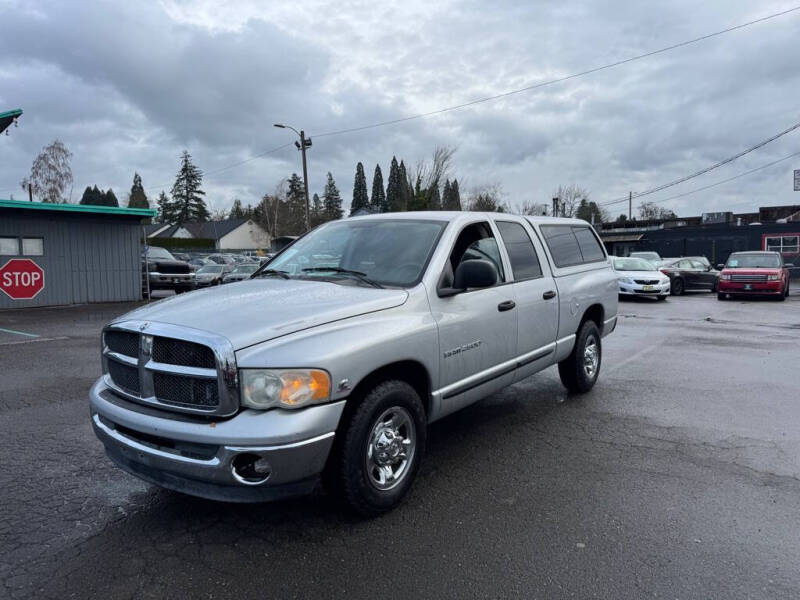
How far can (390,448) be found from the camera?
337cm

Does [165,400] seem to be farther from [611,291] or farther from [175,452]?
[611,291]

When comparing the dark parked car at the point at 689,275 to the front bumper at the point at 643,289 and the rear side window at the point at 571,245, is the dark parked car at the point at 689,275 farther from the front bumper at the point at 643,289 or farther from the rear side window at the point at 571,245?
the rear side window at the point at 571,245

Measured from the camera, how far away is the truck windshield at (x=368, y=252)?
3.98 meters

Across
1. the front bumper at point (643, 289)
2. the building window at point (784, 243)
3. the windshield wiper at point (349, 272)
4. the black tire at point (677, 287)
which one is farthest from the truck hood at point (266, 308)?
the building window at point (784, 243)

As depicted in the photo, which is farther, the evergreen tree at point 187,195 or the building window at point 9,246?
the evergreen tree at point 187,195

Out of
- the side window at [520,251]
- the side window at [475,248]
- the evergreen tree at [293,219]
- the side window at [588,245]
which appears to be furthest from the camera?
the evergreen tree at [293,219]

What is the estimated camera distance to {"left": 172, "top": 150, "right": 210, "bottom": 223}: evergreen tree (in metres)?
92.4

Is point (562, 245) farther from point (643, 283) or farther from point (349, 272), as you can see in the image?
point (643, 283)

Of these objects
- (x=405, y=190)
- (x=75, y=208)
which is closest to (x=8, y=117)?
(x=75, y=208)

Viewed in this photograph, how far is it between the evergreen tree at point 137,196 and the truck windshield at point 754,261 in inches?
3936

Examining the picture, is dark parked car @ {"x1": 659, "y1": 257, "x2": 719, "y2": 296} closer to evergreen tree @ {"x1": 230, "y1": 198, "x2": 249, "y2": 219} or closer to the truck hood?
the truck hood

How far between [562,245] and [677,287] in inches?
708

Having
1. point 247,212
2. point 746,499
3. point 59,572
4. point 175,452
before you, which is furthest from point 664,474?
point 247,212

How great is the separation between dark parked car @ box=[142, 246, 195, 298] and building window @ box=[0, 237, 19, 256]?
377 cm
